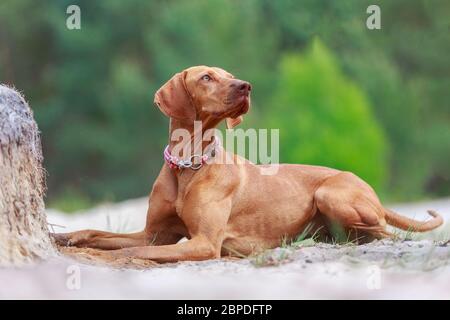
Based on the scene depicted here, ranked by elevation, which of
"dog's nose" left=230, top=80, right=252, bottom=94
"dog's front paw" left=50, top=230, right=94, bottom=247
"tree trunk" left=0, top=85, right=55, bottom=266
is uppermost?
"dog's nose" left=230, top=80, right=252, bottom=94

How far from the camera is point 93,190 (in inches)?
679

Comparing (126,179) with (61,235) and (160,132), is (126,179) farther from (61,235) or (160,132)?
(61,235)

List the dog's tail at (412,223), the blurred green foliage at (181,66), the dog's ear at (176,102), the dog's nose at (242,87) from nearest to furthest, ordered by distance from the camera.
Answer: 1. the dog's nose at (242,87)
2. the dog's ear at (176,102)
3. the dog's tail at (412,223)
4. the blurred green foliage at (181,66)

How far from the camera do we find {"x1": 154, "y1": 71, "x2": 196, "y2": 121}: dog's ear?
18.4 ft

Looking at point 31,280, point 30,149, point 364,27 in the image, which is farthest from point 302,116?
point 31,280

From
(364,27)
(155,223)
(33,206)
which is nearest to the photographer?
(33,206)

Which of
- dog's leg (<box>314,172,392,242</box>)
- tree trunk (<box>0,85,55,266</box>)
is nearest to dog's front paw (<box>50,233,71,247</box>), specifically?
tree trunk (<box>0,85,55,266</box>)

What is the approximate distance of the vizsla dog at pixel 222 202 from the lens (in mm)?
5500

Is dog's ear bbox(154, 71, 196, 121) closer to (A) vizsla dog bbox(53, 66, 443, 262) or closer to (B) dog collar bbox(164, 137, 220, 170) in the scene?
(A) vizsla dog bbox(53, 66, 443, 262)

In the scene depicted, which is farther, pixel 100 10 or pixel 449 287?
pixel 100 10

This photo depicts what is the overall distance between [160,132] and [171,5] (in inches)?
118

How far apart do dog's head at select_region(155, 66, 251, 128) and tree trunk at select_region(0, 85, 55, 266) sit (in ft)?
3.20

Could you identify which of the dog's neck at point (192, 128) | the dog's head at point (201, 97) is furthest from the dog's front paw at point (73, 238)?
the dog's head at point (201, 97)

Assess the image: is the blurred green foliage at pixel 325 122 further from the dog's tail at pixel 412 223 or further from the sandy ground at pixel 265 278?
the sandy ground at pixel 265 278
